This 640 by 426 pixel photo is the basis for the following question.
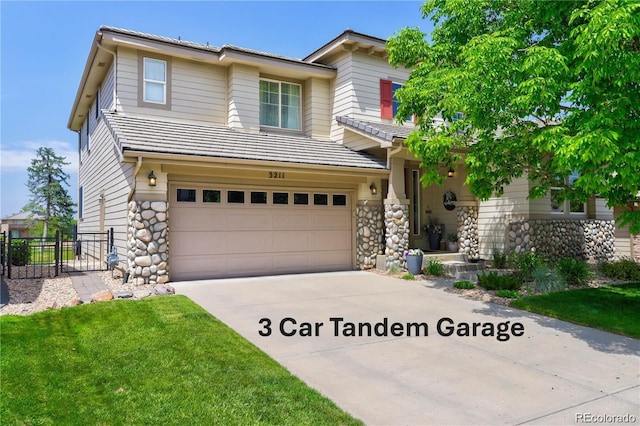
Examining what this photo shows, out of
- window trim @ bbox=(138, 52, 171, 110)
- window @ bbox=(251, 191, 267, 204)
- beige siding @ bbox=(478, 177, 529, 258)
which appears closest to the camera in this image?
window @ bbox=(251, 191, 267, 204)

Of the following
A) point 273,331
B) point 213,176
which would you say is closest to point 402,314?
point 273,331

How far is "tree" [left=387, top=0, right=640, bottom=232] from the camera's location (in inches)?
204

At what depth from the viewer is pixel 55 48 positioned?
13.4 metres

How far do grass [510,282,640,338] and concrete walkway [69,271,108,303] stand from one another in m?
8.31

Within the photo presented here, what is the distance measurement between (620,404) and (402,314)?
363 centimetres

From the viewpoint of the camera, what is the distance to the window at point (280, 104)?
13.6 m

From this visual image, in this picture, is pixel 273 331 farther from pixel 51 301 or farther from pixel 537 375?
pixel 51 301

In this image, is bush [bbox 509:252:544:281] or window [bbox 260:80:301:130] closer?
bush [bbox 509:252:544:281]

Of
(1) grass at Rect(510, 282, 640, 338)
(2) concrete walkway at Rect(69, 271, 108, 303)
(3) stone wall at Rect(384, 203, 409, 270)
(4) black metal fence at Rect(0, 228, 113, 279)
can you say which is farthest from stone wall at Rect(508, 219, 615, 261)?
(4) black metal fence at Rect(0, 228, 113, 279)

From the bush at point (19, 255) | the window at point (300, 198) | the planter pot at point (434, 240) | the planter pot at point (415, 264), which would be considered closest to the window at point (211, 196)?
the window at point (300, 198)

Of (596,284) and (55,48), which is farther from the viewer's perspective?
(55,48)

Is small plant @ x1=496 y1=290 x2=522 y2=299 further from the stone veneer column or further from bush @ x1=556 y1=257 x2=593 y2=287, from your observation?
the stone veneer column

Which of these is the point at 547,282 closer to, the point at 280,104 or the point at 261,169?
the point at 261,169

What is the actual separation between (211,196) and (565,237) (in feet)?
37.6
